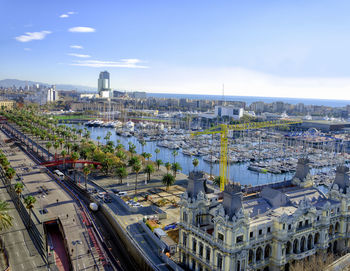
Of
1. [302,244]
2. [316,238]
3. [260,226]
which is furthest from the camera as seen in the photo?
[316,238]

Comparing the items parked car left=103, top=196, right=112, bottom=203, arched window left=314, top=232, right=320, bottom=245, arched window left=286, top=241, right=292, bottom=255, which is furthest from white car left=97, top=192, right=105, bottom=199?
arched window left=314, top=232, right=320, bottom=245

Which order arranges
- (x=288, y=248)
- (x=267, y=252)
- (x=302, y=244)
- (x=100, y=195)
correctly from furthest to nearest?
(x=100, y=195)
(x=302, y=244)
(x=288, y=248)
(x=267, y=252)

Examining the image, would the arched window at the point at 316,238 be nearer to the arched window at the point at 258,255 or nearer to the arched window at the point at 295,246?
the arched window at the point at 295,246

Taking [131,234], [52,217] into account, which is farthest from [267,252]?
[52,217]

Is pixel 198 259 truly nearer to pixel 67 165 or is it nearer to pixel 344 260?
pixel 344 260

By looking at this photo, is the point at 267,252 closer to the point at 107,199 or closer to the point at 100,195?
the point at 107,199

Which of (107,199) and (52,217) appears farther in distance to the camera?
(107,199)

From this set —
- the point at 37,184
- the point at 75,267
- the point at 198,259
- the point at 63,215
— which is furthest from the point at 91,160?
the point at 198,259

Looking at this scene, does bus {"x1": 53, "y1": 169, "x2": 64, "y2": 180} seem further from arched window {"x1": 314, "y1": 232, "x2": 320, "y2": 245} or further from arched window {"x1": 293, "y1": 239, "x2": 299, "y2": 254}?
arched window {"x1": 314, "y1": 232, "x2": 320, "y2": 245}

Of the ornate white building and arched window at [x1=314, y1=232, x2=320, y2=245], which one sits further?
arched window at [x1=314, y1=232, x2=320, y2=245]
